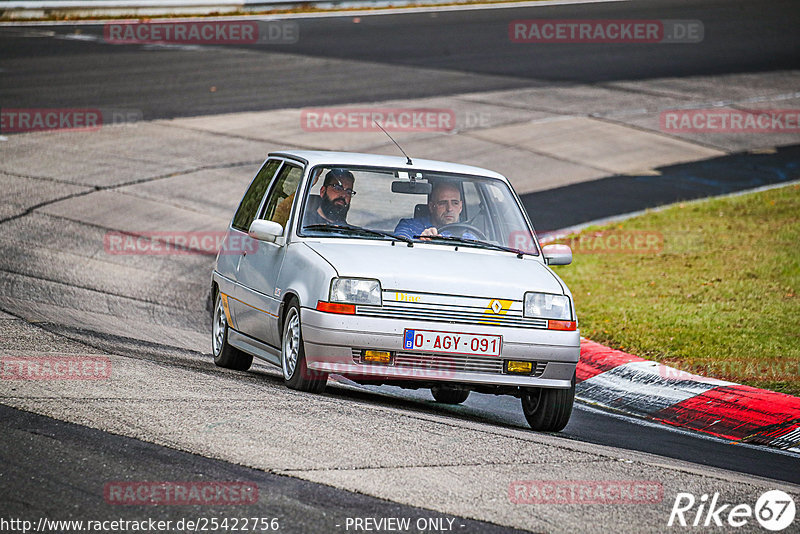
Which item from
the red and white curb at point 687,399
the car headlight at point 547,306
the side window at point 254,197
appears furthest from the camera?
the side window at point 254,197

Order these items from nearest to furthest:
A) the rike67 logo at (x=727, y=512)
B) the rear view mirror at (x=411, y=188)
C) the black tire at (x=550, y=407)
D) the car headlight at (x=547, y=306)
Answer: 1. the rike67 logo at (x=727, y=512)
2. the car headlight at (x=547, y=306)
3. the black tire at (x=550, y=407)
4. the rear view mirror at (x=411, y=188)

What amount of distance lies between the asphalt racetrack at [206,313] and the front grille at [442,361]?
0.31m

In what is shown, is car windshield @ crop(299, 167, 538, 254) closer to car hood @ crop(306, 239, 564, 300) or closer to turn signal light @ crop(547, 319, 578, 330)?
car hood @ crop(306, 239, 564, 300)

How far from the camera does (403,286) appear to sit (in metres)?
7.17

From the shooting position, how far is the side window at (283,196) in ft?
27.7

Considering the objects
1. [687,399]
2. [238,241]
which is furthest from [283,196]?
[687,399]

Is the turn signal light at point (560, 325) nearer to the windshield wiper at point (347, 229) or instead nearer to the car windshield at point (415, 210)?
the car windshield at point (415, 210)

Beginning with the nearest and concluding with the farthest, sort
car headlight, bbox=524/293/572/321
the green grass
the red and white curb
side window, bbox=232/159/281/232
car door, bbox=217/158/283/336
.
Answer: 1. car headlight, bbox=524/293/572/321
2. the red and white curb
3. car door, bbox=217/158/283/336
4. side window, bbox=232/159/281/232
5. the green grass

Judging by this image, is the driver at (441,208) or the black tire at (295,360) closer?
the black tire at (295,360)

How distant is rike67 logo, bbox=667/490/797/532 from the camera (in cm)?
526

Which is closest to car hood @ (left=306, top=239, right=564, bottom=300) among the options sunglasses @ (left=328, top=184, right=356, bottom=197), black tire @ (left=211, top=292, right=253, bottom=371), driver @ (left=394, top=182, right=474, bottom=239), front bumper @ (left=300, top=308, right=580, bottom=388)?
front bumper @ (left=300, top=308, right=580, bottom=388)

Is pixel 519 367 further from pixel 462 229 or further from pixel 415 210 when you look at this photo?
pixel 415 210

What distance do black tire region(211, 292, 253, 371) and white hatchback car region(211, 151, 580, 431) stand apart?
0.12 feet

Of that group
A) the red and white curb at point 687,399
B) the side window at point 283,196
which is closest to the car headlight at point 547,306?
the red and white curb at point 687,399
